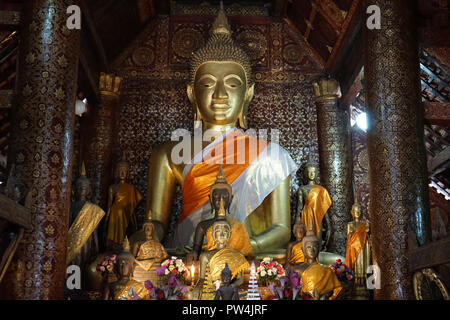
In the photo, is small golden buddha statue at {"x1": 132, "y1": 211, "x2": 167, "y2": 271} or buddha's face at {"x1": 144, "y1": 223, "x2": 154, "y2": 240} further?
buddha's face at {"x1": 144, "y1": 223, "x2": 154, "y2": 240}

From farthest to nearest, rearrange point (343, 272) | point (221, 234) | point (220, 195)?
point (220, 195)
point (343, 272)
point (221, 234)

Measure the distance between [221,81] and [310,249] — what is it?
2.64 meters

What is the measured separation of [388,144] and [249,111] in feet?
9.05

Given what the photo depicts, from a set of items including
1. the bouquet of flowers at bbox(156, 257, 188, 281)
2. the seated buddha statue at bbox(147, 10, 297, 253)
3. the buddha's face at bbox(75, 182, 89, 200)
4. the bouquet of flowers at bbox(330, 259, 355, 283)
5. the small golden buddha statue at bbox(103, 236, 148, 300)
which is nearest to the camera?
the small golden buddha statue at bbox(103, 236, 148, 300)

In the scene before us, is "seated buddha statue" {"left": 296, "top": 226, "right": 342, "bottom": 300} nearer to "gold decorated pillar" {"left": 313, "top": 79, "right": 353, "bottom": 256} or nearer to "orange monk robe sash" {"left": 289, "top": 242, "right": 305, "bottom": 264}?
"orange monk robe sash" {"left": 289, "top": 242, "right": 305, "bottom": 264}

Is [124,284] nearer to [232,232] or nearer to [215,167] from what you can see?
[232,232]

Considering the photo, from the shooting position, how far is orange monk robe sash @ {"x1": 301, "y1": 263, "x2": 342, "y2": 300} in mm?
4711

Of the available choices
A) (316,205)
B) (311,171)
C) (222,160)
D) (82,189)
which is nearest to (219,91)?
(222,160)

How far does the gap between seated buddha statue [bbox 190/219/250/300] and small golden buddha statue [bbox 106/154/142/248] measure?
1.81 meters

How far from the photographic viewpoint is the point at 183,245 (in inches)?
248

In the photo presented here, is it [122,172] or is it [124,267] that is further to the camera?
[122,172]

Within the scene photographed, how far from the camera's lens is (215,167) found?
6.72m

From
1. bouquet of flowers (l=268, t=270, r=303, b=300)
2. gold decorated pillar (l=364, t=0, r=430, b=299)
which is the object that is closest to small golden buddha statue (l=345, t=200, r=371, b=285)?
gold decorated pillar (l=364, t=0, r=430, b=299)

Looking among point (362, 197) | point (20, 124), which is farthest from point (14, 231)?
point (362, 197)
